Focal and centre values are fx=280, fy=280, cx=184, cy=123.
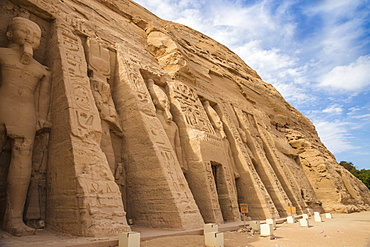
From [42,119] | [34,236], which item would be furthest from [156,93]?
[34,236]

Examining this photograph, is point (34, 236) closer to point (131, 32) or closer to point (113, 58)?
point (113, 58)

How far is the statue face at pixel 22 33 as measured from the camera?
5.92 m

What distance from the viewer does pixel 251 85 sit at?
17.2 m

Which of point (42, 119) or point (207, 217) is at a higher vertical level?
point (42, 119)

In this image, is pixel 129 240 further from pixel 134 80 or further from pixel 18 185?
pixel 134 80

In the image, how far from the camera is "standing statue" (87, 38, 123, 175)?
6.84 meters

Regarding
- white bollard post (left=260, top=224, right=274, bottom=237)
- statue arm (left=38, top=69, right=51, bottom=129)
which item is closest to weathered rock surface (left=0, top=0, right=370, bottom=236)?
statue arm (left=38, top=69, right=51, bottom=129)

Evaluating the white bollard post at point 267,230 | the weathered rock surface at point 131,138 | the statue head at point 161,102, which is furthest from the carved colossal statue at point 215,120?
the white bollard post at point 267,230

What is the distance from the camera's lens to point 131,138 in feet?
23.6

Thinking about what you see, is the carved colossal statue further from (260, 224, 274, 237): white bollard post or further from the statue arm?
the statue arm

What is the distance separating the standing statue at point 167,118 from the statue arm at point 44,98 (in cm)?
315

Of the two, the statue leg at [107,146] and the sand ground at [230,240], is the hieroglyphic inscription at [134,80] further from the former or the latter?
the sand ground at [230,240]

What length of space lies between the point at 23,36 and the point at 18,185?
3109 millimetres

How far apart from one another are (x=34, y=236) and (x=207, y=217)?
14.6 ft
